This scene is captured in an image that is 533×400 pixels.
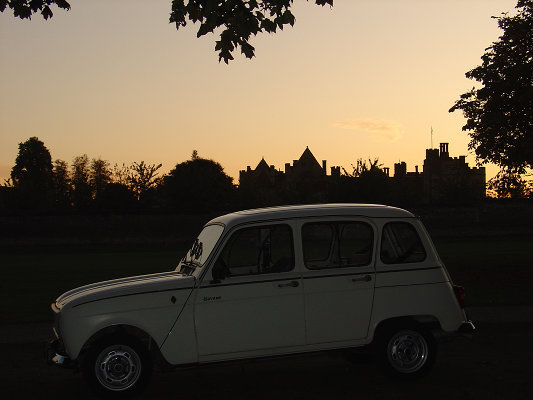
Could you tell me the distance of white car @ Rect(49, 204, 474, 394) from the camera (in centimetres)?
754

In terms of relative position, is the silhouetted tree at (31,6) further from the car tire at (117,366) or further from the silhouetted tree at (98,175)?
the silhouetted tree at (98,175)

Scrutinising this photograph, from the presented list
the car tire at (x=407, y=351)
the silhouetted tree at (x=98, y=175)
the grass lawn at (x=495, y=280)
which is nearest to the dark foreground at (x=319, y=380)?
the car tire at (x=407, y=351)

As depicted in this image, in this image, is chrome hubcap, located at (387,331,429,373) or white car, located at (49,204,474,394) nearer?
white car, located at (49,204,474,394)

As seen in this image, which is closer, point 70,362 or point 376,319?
point 70,362

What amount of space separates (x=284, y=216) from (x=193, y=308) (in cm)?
136

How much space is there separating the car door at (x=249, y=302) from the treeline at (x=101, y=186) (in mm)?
68155

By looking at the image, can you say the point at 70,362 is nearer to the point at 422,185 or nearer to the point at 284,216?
the point at 284,216

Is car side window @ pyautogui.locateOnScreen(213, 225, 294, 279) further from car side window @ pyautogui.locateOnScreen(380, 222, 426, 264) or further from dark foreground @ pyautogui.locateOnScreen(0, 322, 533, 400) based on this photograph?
car side window @ pyautogui.locateOnScreen(380, 222, 426, 264)

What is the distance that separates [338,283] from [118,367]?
241 centimetres

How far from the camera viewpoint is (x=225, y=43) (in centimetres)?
999

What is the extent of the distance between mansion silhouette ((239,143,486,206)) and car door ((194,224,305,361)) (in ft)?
122

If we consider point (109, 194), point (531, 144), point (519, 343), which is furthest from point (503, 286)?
point (109, 194)

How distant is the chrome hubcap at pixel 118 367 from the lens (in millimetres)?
7457

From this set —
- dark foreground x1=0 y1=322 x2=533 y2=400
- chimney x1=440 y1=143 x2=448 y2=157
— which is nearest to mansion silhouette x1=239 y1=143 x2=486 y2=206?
chimney x1=440 y1=143 x2=448 y2=157
